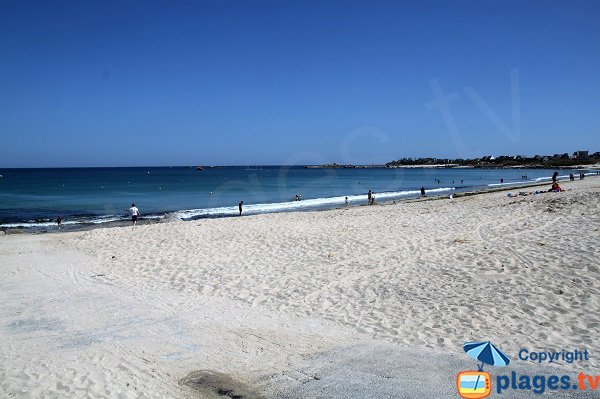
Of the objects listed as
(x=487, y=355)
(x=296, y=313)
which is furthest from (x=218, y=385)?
(x=487, y=355)

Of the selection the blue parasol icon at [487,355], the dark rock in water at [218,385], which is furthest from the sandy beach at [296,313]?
the blue parasol icon at [487,355]

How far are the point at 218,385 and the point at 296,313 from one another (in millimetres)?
2520

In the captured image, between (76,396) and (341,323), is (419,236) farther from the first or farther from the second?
(76,396)

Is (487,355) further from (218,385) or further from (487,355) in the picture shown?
(218,385)

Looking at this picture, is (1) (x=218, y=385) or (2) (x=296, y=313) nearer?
(1) (x=218, y=385)

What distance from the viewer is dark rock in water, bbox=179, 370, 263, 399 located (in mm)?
4598

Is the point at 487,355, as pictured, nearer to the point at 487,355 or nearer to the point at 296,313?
the point at 487,355

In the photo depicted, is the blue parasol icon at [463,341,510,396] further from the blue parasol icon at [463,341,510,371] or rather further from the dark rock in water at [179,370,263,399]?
the dark rock in water at [179,370,263,399]

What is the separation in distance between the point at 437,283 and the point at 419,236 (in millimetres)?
5016

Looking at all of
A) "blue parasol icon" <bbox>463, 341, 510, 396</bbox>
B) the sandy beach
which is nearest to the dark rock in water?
the sandy beach

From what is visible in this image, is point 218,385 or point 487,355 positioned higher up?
point 487,355

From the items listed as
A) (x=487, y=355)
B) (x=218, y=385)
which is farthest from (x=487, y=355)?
(x=218, y=385)

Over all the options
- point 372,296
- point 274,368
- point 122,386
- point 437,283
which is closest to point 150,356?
point 122,386

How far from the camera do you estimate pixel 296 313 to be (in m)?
7.14
